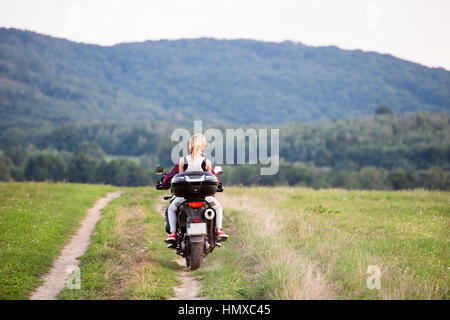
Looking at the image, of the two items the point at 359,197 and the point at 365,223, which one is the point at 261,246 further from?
the point at 359,197

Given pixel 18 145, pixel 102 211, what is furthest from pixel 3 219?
pixel 18 145

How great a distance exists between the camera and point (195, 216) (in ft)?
29.2

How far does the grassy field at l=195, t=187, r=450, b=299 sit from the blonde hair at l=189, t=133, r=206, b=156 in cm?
246

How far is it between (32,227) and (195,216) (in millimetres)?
6680

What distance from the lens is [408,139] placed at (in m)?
145

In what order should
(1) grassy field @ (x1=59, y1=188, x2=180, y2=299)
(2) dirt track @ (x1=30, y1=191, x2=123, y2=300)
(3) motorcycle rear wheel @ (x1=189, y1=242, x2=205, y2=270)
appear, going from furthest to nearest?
(3) motorcycle rear wheel @ (x1=189, y1=242, x2=205, y2=270), (2) dirt track @ (x1=30, y1=191, x2=123, y2=300), (1) grassy field @ (x1=59, y1=188, x2=180, y2=299)

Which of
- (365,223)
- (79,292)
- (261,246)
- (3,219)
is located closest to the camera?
(79,292)

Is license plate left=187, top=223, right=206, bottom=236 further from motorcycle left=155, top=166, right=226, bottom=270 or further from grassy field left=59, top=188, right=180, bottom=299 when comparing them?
grassy field left=59, top=188, right=180, bottom=299

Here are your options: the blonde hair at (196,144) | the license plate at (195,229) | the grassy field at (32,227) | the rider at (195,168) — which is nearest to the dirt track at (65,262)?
the grassy field at (32,227)

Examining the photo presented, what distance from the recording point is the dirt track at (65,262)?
8.25m

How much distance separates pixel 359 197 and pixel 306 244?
45.1 ft

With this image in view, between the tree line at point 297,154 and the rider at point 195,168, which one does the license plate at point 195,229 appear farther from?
the tree line at point 297,154

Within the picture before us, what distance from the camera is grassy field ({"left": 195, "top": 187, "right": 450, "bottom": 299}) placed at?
7.41 meters

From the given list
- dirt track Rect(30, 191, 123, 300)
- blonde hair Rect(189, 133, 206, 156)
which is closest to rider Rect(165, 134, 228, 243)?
blonde hair Rect(189, 133, 206, 156)
